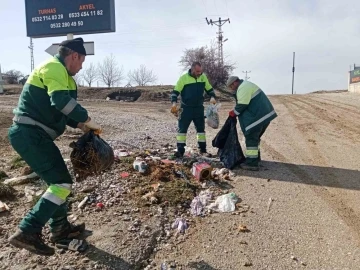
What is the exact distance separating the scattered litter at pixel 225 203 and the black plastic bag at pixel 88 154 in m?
1.57

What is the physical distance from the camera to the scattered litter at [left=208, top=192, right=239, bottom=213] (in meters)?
4.39

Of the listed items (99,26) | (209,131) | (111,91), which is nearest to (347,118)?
(209,131)

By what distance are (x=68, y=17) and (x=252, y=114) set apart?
11.2 metres

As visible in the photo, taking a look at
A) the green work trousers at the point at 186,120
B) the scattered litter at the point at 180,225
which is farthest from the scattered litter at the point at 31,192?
the green work trousers at the point at 186,120

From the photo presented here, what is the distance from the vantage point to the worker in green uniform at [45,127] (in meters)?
3.03

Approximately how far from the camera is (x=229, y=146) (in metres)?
6.37

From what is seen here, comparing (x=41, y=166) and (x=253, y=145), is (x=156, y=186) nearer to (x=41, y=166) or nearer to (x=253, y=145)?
(x=41, y=166)

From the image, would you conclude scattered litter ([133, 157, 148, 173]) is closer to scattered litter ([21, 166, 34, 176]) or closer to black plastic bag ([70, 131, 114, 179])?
scattered litter ([21, 166, 34, 176])

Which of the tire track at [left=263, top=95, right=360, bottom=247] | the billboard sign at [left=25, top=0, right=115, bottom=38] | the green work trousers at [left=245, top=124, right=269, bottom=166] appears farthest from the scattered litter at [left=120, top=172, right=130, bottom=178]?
the billboard sign at [left=25, top=0, right=115, bottom=38]

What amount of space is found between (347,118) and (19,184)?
1287cm

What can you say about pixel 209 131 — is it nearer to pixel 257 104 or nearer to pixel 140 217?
pixel 257 104

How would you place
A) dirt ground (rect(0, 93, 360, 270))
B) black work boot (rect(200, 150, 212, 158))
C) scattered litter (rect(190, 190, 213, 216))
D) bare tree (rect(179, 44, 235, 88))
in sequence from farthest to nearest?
1. bare tree (rect(179, 44, 235, 88))
2. black work boot (rect(200, 150, 212, 158))
3. scattered litter (rect(190, 190, 213, 216))
4. dirt ground (rect(0, 93, 360, 270))

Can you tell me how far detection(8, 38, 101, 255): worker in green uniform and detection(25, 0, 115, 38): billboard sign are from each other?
11799 millimetres

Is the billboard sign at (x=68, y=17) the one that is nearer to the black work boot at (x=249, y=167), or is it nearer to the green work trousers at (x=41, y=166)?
the black work boot at (x=249, y=167)
